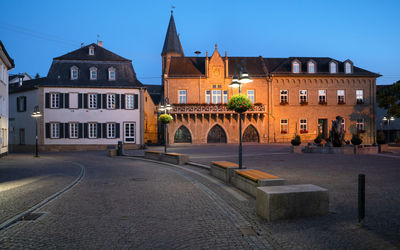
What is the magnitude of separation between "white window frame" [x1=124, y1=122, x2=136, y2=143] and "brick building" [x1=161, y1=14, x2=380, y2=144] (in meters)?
4.72

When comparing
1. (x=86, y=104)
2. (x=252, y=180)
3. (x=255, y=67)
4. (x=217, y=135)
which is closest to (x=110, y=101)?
(x=86, y=104)

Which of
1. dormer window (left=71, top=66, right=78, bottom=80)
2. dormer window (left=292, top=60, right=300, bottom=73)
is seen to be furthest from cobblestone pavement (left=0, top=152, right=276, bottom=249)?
dormer window (left=292, top=60, right=300, bottom=73)

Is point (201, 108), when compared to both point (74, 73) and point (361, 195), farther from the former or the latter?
point (361, 195)

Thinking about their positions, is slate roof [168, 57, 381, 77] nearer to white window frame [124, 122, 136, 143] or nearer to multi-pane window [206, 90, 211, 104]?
multi-pane window [206, 90, 211, 104]

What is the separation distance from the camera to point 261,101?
39812 millimetres

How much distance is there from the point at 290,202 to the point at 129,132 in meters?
31.9

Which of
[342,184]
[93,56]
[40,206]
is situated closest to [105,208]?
[40,206]

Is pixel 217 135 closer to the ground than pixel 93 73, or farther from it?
closer to the ground

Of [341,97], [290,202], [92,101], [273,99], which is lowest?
[290,202]

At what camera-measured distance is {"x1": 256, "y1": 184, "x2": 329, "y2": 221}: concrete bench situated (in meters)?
5.85

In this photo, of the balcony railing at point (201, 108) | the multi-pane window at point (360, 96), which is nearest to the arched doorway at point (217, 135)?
the balcony railing at point (201, 108)

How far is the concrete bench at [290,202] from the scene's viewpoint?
5852 mm

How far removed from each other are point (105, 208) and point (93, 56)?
1320 inches

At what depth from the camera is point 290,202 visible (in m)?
5.95
